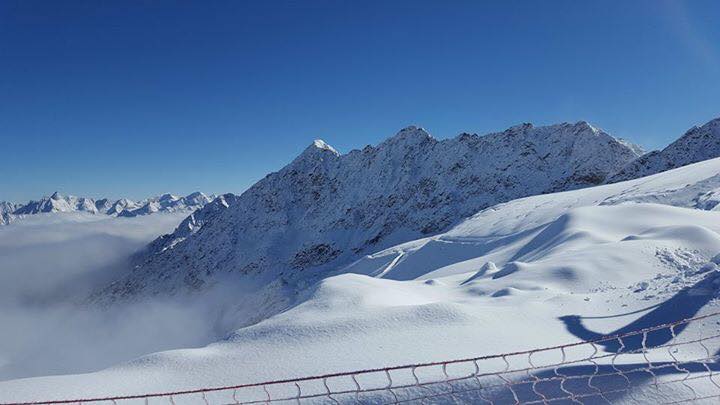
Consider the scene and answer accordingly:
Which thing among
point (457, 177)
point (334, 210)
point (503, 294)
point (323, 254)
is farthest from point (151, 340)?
point (503, 294)

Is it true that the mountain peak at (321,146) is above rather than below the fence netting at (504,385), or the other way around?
above

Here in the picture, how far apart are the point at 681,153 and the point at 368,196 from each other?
5431cm

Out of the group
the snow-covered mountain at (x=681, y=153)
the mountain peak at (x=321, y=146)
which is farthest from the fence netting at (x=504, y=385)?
the mountain peak at (x=321, y=146)

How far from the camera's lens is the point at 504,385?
428cm

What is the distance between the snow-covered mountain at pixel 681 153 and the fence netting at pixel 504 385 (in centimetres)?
6395

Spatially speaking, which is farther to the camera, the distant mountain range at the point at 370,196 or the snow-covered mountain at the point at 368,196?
the snow-covered mountain at the point at 368,196

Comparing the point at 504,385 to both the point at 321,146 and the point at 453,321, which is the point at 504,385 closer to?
the point at 453,321

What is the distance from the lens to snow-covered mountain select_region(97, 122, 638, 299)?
73.2m

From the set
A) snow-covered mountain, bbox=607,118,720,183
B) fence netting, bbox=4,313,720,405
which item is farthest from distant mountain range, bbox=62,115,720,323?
fence netting, bbox=4,313,720,405

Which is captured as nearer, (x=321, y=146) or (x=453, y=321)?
(x=453, y=321)

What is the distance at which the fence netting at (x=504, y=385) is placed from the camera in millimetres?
4012

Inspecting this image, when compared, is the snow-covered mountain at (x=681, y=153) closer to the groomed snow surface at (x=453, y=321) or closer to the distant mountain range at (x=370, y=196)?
the distant mountain range at (x=370, y=196)

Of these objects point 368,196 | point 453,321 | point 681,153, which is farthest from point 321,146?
point 453,321

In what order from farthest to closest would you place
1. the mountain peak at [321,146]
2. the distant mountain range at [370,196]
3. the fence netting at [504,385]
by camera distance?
the mountain peak at [321,146] < the distant mountain range at [370,196] < the fence netting at [504,385]
